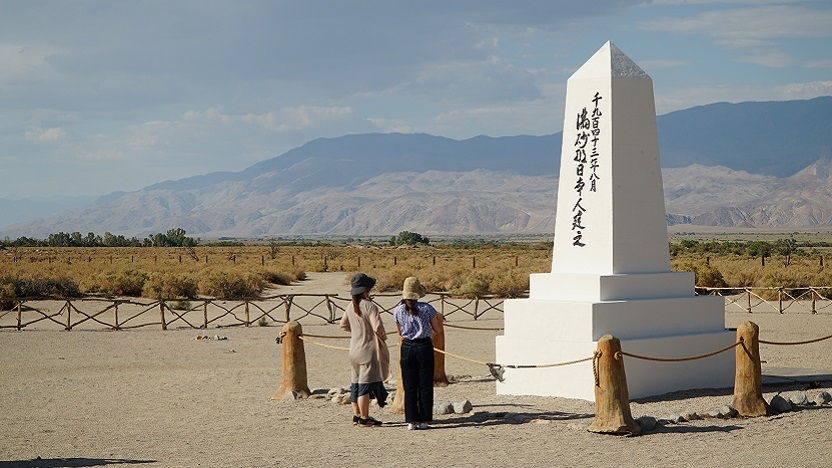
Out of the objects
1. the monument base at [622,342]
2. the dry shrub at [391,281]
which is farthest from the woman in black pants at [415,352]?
the dry shrub at [391,281]

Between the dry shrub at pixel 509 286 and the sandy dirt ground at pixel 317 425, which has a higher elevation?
the dry shrub at pixel 509 286

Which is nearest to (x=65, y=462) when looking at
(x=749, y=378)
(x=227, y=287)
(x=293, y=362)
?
(x=293, y=362)

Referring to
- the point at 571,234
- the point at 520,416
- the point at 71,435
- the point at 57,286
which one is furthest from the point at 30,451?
the point at 57,286

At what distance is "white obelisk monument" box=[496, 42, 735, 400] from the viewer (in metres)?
13.7

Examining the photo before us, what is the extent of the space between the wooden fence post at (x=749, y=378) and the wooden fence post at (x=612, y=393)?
164cm

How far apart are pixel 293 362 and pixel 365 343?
94.1 inches

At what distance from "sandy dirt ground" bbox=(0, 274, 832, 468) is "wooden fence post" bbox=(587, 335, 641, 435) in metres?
0.13

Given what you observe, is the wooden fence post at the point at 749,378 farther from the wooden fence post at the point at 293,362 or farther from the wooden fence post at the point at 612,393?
the wooden fence post at the point at 293,362

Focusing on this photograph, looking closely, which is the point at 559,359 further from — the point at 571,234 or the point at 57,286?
the point at 57,286

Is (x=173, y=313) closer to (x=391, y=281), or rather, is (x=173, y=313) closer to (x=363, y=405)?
(x=391, y=281)

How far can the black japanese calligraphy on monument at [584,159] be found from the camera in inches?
561

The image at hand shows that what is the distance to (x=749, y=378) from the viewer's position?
12.0 metres

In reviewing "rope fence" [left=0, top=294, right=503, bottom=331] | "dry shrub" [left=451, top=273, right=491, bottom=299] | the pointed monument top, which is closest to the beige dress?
the pointed monument top

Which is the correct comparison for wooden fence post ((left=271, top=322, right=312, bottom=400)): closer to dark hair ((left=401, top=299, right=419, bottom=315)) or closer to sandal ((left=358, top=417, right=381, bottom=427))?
sandal ((left=358, top=417, right=381, bottom=427))
